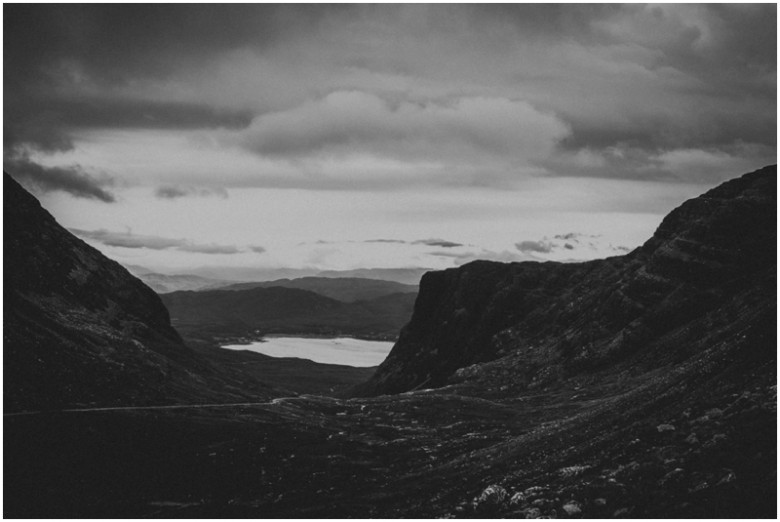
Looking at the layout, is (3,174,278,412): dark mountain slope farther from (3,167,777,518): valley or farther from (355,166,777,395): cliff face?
(355,166,777,395): cliff face

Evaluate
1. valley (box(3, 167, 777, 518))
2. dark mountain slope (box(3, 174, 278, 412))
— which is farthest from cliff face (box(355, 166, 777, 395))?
dark mountain slope (box(3, 174, 278, 412))

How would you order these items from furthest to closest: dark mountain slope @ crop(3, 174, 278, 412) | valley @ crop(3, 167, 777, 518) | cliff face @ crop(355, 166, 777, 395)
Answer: cliff face @ crop(355, 166, 777, 395) → dark mountain slope @ crop(3, 174, 278, 412) → valley @ crop(3, 167, 777, 518)

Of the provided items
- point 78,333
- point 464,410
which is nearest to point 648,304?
point 464,410

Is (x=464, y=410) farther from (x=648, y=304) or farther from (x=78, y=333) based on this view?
(x=78, y=333)

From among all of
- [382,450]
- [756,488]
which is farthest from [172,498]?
[756,488]

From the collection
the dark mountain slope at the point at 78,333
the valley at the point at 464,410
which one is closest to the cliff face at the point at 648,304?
the valley at the point at 464,410

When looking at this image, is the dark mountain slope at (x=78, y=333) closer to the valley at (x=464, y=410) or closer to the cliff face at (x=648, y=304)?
the valley at (x=464, y=410)
